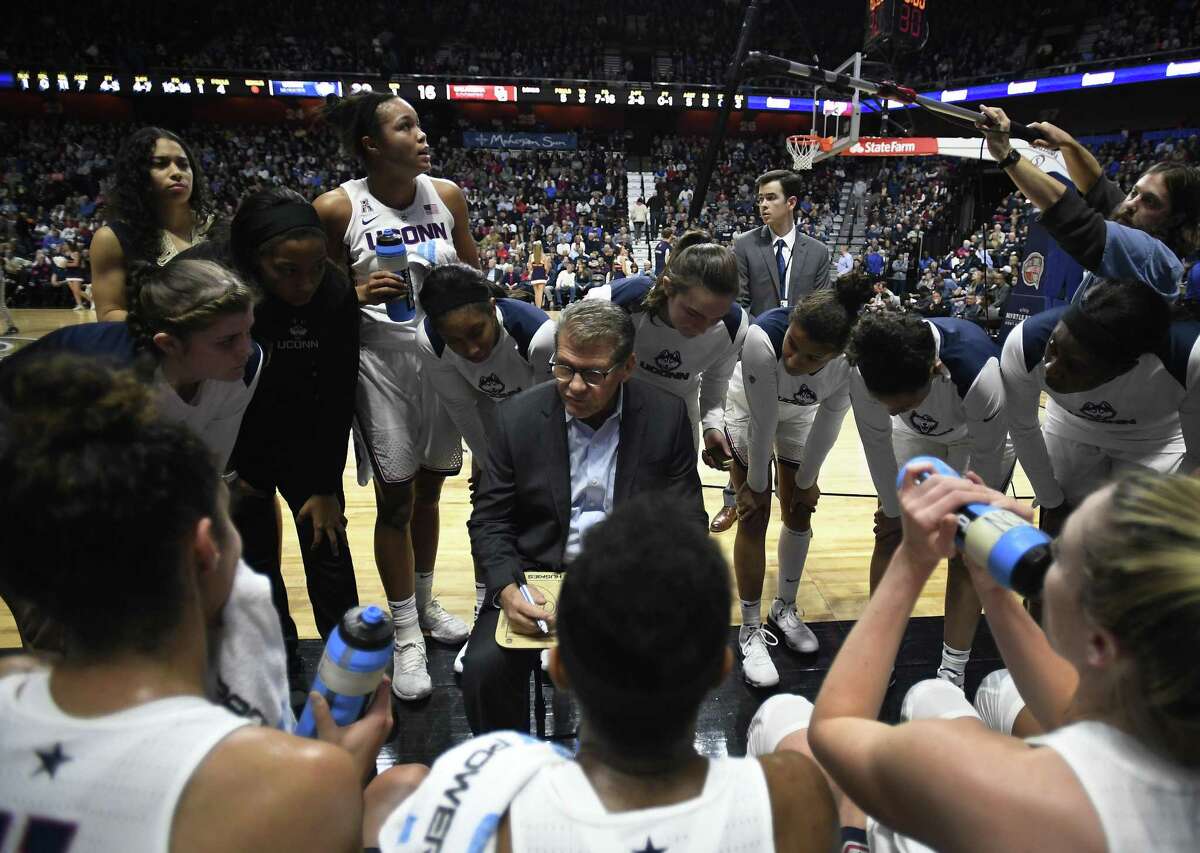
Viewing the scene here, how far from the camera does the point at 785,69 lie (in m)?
4.03

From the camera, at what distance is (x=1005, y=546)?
1023mm

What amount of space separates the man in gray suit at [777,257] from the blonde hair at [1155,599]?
4.17 m

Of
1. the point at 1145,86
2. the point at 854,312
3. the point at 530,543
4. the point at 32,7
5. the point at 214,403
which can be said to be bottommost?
the point at 530,543

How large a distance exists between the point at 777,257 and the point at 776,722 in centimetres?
412

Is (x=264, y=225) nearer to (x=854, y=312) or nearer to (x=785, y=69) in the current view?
(x=854, y=312)

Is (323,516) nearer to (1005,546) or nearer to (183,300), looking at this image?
(183,300)

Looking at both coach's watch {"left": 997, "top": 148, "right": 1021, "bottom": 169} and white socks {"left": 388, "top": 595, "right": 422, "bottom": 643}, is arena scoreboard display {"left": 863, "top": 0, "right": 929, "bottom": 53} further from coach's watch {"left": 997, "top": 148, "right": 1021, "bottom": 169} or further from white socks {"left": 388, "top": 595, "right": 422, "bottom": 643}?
white socks {"left": 388, "top": 595, "right": 422, "bottom": 643}

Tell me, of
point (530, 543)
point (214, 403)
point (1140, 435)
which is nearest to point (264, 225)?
point (214, 403)

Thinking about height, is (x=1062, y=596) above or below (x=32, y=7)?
below

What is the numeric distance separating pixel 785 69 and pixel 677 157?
19906 millimetres

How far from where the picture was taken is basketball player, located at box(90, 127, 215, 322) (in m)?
2.42

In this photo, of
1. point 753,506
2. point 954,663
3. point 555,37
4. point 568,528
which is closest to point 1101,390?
point 954,663

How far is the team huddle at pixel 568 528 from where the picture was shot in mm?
869

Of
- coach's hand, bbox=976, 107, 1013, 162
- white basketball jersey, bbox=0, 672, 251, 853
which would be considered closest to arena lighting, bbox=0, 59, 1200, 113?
coach's hand, bbox=976, 107, 1013, 162
